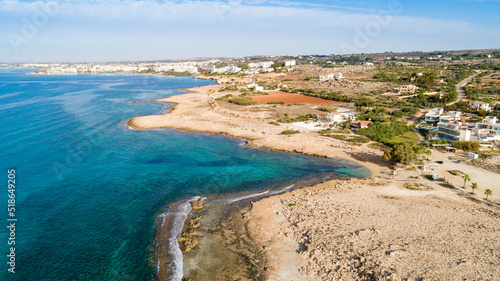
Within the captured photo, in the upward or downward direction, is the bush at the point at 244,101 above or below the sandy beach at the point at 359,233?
above

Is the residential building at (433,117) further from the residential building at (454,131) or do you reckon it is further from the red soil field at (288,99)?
the red soil field at (288,99)

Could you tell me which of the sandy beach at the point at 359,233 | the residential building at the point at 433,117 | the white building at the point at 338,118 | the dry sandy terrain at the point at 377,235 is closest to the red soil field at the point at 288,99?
the white building at the point at 338,118

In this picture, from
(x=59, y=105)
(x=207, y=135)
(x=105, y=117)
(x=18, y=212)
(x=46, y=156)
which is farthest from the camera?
(x=59, y=105)

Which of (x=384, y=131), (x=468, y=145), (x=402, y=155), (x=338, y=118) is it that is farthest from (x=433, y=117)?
(x=402, y=155)

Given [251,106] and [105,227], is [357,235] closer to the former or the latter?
[105,227]

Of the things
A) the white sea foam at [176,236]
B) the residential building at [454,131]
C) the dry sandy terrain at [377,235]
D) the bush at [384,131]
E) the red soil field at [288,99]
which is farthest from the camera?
the red soil field at [288,99]

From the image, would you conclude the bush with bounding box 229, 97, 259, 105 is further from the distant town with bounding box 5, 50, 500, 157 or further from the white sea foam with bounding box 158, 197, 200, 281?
the white sea foam with bounding box 158, 197, 200, 281

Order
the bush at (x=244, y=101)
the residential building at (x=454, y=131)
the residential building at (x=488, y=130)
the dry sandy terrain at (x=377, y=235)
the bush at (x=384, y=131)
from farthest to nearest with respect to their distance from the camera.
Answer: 1. the bush at (x=244, y=101)
2. the bush at (x=384, y=131)
3. the residential building at (x=488, y=130)
4. the residential building at (x=454, y=131)
5. the dry sandy terrain at (x=377, y=235)

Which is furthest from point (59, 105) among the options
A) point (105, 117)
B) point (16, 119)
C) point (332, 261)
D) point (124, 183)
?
point (332, 261)
